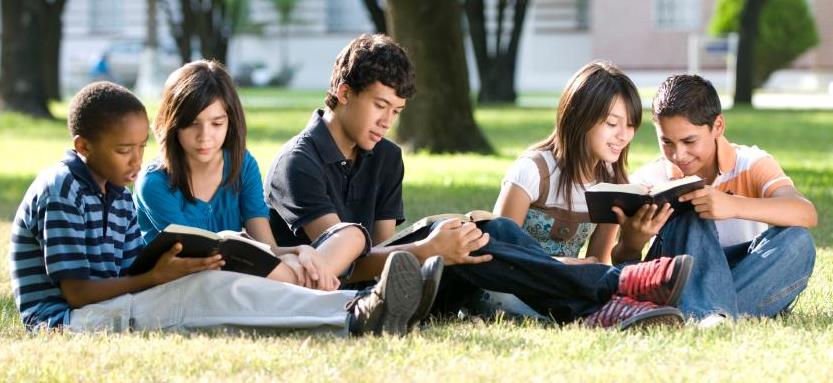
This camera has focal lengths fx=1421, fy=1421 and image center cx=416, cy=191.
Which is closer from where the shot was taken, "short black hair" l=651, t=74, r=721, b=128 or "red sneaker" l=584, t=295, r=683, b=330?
"red sneaker" l=584, t=295, r=683, b=330

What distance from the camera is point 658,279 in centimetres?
436

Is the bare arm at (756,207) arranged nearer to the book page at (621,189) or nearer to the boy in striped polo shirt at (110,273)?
the book page at (621,189)

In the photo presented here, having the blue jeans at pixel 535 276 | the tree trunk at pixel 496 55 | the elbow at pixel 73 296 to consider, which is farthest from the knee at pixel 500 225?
the tree trunk at pixel 496 55

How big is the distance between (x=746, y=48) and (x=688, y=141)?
1945 centimetres

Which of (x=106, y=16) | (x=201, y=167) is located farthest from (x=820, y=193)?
(x=106, y=16)

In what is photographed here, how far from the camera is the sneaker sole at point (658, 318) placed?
14.1 feet

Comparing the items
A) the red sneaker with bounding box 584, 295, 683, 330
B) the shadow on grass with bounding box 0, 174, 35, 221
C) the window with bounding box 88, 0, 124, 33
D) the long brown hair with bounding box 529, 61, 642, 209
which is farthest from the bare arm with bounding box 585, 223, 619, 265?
the window with bounding box 88, 0, 124, 33

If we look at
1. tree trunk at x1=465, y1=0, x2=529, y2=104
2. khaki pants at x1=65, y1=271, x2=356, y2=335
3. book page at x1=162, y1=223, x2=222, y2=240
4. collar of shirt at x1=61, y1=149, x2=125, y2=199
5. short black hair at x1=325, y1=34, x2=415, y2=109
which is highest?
short black hair at x1=325, y1=34, x2=415, y2=109

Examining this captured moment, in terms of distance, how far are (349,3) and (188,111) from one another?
41.4 metres

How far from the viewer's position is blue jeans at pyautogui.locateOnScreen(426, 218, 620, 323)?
454 centimetres

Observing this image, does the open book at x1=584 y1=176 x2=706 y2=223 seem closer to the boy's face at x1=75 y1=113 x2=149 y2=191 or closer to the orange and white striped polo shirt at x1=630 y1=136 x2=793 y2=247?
the orange and white striped polo shirt at x1=630 y1=136 x2=793 y2=247

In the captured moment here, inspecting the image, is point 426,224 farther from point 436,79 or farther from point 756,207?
point 436,79

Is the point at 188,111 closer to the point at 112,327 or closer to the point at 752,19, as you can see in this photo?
the point at 112,327

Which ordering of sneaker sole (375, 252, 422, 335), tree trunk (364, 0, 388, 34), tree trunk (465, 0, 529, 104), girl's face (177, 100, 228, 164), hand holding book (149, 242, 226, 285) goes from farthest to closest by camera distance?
tree trunk (465, 0, 529, 104)
tree trunk (364, 0, 388, 34)
girl's face (177, 100, 228, 164)
hand holding book (149, 242, 226, 285)
sneaker sole (375, 252, 422, 335)
